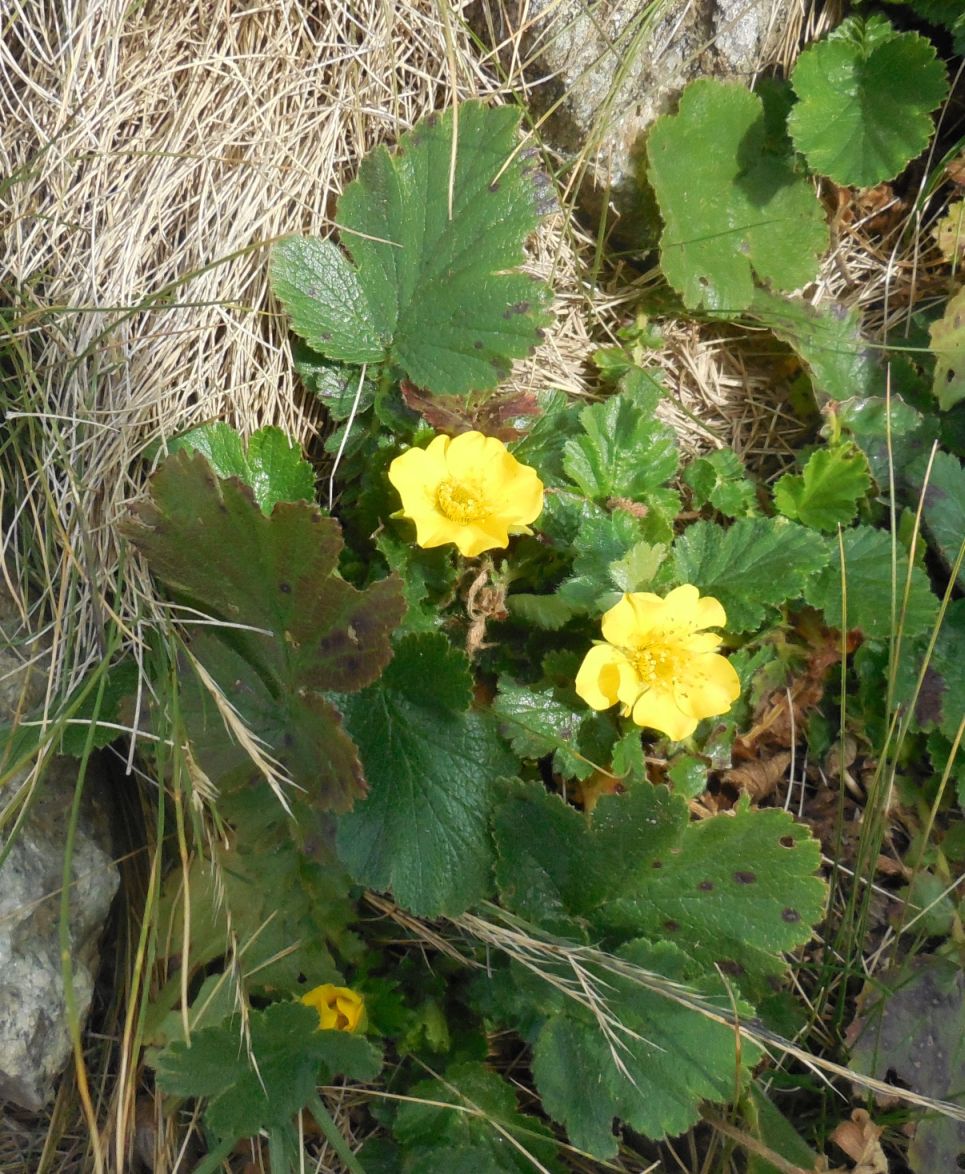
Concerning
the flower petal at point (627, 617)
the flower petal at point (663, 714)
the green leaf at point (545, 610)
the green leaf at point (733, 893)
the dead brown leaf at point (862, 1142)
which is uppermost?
the flower petal at point (627, 617)

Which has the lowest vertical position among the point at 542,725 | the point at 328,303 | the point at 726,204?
the point at 542,725

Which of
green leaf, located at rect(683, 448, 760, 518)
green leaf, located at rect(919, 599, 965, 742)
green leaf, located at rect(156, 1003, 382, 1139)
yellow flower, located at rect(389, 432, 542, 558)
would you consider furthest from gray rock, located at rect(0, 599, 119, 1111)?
green leaf, located at rect(919, 599, 965, 742)

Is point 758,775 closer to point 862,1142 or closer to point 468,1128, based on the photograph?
point 862,1142

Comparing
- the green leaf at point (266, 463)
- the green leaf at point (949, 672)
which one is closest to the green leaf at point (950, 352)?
the green leaf at point (949, 672)

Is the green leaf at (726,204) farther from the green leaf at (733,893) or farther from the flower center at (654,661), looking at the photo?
the green leaf at (733,893)

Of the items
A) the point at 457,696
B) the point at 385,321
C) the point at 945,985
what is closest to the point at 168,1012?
the point at 457,696

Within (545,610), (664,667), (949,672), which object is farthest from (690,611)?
(949,672)
